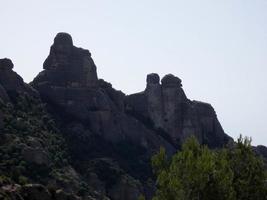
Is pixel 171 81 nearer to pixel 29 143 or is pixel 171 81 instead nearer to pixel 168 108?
pixel 168 108

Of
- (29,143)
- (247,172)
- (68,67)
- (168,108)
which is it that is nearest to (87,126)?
(68,67)

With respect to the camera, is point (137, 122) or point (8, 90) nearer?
point (8, 90)

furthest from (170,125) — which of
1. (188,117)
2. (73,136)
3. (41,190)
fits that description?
(41,190)

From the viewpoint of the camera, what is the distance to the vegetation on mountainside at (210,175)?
6481cm

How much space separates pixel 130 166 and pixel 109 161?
1002cm

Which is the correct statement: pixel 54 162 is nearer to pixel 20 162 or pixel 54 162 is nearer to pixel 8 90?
pixel 20 162

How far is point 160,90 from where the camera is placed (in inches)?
7402

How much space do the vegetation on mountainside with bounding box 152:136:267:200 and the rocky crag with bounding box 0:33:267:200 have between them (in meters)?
46.1

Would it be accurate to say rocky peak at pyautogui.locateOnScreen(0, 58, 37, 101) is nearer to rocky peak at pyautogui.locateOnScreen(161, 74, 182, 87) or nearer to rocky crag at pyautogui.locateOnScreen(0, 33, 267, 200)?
rocky crag at pyautogui.locateOnScreen(0, 33, 267, 200)

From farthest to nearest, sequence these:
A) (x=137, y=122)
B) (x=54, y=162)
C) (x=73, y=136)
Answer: (x=137, y=122), (x=73, y=136), (x=54, y=162)

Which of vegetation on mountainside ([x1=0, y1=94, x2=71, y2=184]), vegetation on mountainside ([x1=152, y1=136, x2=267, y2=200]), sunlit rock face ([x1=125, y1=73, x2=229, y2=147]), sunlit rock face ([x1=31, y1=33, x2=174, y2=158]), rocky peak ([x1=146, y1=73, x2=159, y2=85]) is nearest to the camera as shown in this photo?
vegetation on mountainside ([x1=152, y1=136, x2=267, y2=200])

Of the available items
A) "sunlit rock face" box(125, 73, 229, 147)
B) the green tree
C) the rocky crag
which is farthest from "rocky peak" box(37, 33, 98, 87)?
the green tree

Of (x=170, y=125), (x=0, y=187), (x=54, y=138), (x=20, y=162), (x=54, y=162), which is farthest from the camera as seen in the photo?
(x=170, y=125)

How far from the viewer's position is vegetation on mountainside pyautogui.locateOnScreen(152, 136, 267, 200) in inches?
2552
